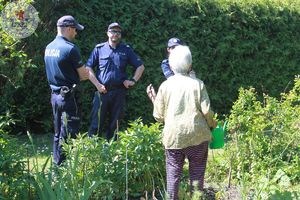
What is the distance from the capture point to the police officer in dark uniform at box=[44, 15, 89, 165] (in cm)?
571

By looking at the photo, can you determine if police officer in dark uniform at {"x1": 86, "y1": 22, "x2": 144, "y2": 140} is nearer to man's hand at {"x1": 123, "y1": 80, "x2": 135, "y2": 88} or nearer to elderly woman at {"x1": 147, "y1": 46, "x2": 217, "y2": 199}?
man's hand at {"x1": 123, "y1": 80, "x2": 135, "y2": 88}

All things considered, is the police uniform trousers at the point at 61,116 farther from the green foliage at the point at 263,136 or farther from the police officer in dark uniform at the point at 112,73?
the green foliage at the point at 263,136

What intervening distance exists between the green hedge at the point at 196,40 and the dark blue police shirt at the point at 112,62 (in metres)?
1.21

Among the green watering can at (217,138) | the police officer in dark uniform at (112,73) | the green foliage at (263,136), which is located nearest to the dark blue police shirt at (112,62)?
the police officer in dark uniform at (112,73)

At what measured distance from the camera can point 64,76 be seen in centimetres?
576

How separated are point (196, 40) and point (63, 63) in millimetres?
4241

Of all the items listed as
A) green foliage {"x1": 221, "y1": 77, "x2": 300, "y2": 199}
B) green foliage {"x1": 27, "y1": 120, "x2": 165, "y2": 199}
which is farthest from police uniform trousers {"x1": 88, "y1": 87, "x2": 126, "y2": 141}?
green foliage {"x1": 221, "y1": 77, "x2": 300, "y2": 199}

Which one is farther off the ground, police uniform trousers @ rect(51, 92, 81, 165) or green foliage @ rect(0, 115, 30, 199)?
police uniform trousers @ rect(51, 92, 81, 165)

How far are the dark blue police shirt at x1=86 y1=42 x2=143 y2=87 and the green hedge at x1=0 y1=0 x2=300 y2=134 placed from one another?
1208mm

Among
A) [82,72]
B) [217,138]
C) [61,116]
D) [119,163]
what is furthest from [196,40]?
[119,163]

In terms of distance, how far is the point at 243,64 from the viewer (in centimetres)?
1017

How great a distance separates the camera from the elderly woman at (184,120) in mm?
4441

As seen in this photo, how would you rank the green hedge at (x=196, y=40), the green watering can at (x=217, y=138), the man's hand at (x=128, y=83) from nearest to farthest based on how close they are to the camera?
1. the green watering can at (x=217, y=138)
2. the man's hand at (x=128, y=83)
3. the green hedge at (x=196, y=40)

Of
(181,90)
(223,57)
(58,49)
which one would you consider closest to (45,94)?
(58,49)
